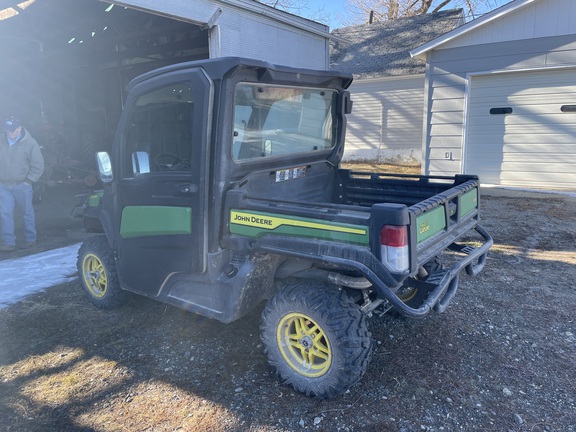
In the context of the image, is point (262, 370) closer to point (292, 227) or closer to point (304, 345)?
point (304, 345)

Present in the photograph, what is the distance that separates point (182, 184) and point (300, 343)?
4.60ft

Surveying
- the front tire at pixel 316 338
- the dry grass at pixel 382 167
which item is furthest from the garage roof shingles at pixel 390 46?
the front tire at pixel 316 338

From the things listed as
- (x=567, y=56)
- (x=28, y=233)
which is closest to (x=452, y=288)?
(x=28, y=233)

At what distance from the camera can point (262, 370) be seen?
337 cm

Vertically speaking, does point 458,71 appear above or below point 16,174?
above

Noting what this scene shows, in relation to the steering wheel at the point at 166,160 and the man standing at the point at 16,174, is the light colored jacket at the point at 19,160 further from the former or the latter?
the steering wheel at the point at 166,160

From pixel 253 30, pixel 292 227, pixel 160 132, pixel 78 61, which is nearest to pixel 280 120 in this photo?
pixel 160 132

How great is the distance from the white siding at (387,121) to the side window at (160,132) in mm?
12660

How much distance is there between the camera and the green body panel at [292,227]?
2740mm

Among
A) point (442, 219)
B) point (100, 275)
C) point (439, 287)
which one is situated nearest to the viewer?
point (439, 287)

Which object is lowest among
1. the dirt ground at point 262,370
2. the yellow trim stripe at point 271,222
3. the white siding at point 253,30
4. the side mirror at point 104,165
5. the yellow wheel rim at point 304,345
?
the dirt ground at point 262,370

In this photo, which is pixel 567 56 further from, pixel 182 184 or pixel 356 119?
pixel 182 184

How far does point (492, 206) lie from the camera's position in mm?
8562

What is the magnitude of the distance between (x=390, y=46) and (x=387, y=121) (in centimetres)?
297
